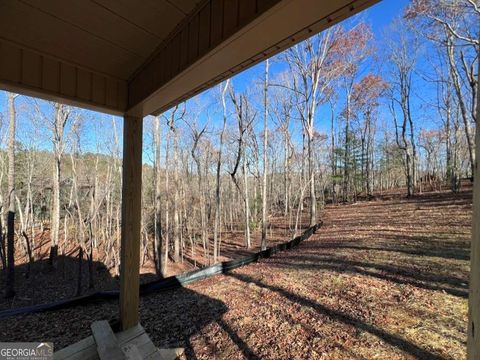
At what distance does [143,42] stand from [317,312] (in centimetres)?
297

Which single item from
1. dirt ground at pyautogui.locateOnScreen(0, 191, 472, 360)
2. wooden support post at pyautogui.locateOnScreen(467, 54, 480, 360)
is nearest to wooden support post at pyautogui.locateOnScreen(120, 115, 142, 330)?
dirt ground at pyautogui.locateOnScreen(0, 191, 472, 360)

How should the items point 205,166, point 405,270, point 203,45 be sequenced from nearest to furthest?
point 203,45 < point 405,270 < point 205,166

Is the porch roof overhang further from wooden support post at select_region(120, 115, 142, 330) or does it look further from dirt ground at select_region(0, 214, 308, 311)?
dirt ground at select_region(0, 214, 308, 311)

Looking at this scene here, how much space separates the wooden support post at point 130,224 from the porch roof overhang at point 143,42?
0.34 metres

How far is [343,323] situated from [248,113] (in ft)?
33.4

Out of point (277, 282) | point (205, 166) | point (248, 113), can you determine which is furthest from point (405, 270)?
point (205, 166)

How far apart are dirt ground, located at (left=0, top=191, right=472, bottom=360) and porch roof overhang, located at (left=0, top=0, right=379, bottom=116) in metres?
2.26

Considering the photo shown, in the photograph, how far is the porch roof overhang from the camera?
3.47ft

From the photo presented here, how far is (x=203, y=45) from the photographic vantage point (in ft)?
4.27

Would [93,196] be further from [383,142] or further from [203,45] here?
[383,142]

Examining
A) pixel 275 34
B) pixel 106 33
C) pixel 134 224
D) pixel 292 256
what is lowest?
pixel 292 256

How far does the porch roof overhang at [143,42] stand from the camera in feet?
3.47

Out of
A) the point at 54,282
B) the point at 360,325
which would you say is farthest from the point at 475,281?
the point at 54,282

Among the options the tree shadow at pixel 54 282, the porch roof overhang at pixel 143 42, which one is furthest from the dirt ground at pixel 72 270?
the porch roof overhang at pixel 143 42
